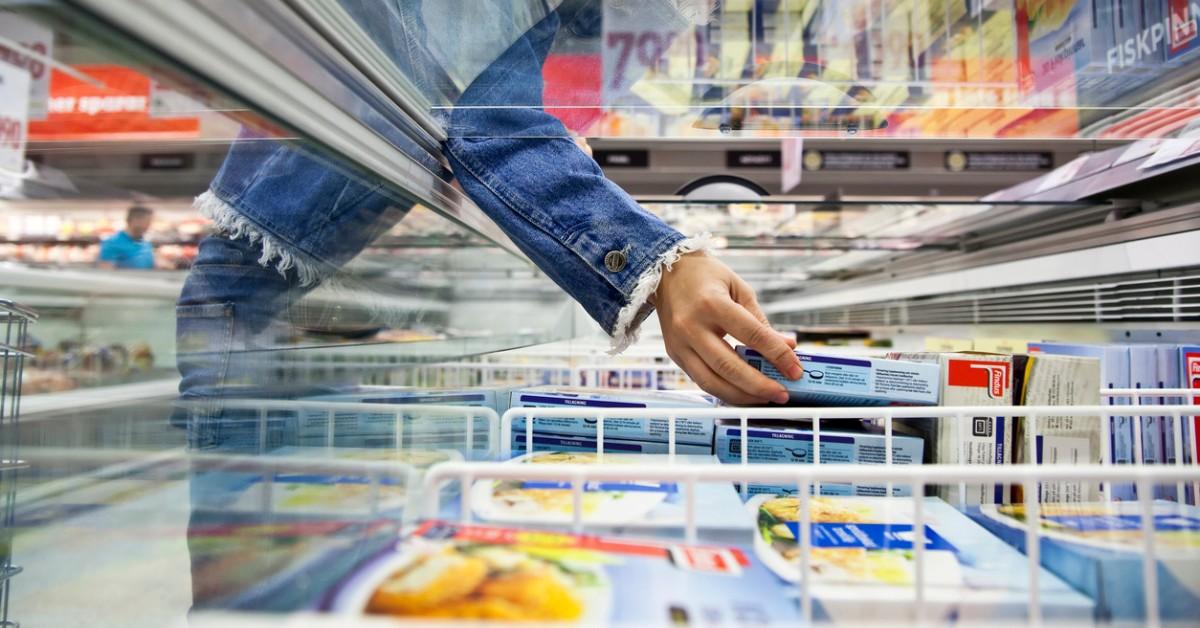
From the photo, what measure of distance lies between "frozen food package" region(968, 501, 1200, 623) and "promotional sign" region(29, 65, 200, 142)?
2.51ft

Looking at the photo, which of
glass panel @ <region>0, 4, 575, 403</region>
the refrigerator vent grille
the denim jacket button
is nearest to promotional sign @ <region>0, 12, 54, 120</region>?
glass panel @ <region>0, 4, 575, 403</region>

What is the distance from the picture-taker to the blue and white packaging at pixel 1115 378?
94 cm

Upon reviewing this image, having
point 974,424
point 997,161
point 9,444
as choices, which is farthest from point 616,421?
point 997,161

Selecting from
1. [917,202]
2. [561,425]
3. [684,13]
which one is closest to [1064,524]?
[561,425]

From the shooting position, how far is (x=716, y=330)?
27.2 inches

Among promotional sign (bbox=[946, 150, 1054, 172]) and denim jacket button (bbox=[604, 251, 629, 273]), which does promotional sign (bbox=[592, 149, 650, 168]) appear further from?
denim jacket button (bbox=[604, 251, 629, 273])

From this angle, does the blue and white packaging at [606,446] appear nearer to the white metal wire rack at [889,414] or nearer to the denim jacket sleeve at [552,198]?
the white metal wire rack at [889,414]

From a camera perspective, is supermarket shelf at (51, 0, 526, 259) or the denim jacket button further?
the denim jacket button

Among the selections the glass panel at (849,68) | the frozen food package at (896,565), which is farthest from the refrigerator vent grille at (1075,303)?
the frozen food package at (896,565)

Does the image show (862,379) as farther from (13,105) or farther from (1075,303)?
(1075,303)

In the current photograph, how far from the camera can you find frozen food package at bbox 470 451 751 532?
17.6 inches

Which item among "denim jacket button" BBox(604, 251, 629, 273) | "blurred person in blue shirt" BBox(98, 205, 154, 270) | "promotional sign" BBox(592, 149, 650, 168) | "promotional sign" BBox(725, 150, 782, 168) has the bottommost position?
"denim jacket button" BBox(604, 251, 629, 273)

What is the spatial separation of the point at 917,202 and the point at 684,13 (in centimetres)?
127

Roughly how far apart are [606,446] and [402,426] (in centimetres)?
29
